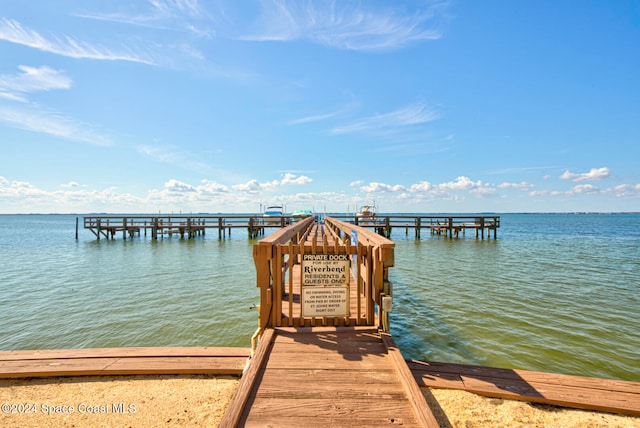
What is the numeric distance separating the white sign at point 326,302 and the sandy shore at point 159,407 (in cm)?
135

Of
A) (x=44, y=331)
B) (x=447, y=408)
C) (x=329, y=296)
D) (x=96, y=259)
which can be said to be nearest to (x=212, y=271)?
(x=44, y=331)

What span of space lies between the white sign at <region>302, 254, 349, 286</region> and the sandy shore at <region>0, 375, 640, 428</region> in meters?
1.63

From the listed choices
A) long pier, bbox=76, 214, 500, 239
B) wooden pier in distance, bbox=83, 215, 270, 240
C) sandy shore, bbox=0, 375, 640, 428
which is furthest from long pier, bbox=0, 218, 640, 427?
wooden pier in distance, bbox=83, 215, 270, 240

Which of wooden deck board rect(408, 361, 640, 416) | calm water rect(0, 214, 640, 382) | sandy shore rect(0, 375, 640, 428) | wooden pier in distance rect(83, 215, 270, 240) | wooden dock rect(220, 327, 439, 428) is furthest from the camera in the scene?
wooden pier in distance rect(83, 215, 270, 240)

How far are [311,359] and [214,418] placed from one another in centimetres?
115

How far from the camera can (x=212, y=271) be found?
1382 centimetres

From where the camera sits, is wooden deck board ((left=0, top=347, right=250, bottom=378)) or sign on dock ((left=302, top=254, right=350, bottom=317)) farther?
sign on dock ((left=302, top=254, right=350, bottom=317))

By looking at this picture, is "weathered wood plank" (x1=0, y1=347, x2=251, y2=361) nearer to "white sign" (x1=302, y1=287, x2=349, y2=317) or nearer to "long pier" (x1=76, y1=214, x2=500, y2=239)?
"white sign" (x1=302, y1=287, x2=349, y2=317)

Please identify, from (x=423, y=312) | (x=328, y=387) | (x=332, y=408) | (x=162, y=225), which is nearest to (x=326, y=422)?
(x=332, y=408)

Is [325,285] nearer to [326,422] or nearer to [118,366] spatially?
[326,422]

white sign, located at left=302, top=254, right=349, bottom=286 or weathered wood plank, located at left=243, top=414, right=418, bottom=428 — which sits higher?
white sign, located at left=302, top=254, right=349, bottom=286

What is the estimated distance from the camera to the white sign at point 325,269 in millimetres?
4211

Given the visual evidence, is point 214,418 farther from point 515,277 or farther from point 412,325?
point 515,277

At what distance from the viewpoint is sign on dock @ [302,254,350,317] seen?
166 inches
